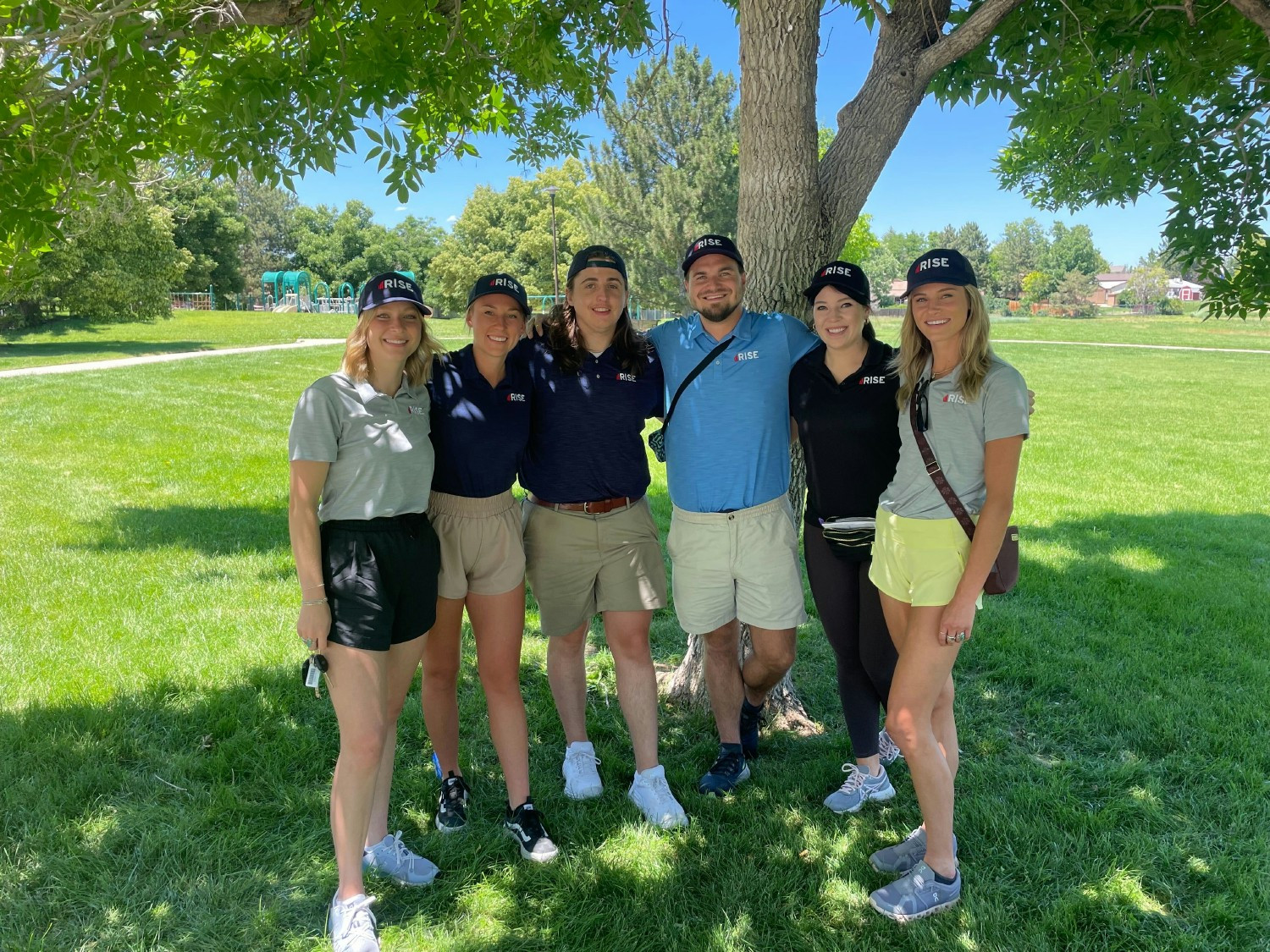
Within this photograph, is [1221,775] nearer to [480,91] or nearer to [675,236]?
[480,91]

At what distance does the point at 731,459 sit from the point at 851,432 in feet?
1.73

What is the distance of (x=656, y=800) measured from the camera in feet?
11.1

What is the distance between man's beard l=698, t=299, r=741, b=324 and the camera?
10.9 feet

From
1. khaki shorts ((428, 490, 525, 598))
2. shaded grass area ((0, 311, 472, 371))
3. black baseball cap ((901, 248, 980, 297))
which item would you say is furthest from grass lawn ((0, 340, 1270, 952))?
shaded grass area ((0, 311, 472, 371))

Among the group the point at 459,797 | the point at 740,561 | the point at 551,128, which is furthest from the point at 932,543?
the point at 551,128

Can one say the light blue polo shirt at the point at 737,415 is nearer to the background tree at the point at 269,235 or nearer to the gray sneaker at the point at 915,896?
the gray sneaker at the point at 915,896

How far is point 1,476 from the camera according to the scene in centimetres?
966

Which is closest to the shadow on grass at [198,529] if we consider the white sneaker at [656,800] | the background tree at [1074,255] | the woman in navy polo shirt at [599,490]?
the woman in navy polo shirt at [599,490]

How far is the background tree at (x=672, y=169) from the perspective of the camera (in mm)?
28906

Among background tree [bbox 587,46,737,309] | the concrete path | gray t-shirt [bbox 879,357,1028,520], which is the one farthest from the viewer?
background tree [bbox 587,46,737,309]

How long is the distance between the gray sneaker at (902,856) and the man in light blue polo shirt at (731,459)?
2.39ft

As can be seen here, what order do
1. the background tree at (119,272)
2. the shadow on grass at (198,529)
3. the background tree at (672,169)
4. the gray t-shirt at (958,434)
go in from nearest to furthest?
the gray t-shirt at (958,434) < the shadow on grass at (198,529) < the background tree at (119,272) < the background tree at (672,169)

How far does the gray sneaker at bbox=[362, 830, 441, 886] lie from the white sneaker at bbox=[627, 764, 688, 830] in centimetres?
87

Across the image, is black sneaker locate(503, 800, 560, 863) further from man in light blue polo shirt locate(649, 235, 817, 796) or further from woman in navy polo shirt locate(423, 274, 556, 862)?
man in light blue polo shirt locate(649, 235, 817, 796)
